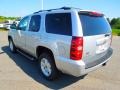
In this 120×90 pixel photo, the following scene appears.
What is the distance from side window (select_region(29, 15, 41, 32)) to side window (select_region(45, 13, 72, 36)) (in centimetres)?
53

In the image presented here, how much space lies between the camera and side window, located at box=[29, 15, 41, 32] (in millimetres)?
5879

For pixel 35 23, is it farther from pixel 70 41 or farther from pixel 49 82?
pixel 70 41

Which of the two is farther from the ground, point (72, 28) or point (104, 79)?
point (72, 28)

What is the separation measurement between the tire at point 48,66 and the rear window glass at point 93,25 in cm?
134

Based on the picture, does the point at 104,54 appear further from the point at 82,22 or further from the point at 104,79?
the point at 82,22

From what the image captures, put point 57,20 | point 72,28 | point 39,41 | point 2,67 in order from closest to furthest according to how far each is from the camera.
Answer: point 72,28, point 57,20, point 39,41, point 2,67

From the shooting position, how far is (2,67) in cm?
663

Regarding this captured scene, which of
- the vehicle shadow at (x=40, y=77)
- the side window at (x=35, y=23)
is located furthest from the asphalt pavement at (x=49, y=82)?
the side window at (x=35, y=23)

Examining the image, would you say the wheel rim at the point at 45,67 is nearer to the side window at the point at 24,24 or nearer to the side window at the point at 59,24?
the side window at the point at 59,24

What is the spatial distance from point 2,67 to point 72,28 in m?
3.44

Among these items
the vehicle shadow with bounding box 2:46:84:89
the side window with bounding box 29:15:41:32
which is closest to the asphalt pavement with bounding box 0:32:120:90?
the vehicle shadow with bounding box 2:46:84:89

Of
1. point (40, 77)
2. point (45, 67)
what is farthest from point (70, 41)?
point (40, 77)

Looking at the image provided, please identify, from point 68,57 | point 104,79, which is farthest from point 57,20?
point 104,79

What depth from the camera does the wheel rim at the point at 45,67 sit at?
5.37 m
